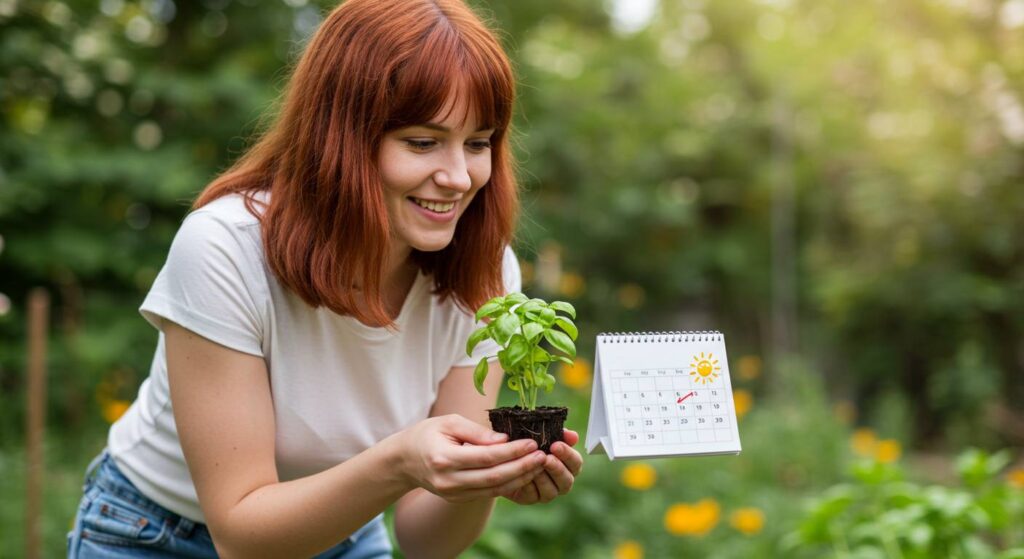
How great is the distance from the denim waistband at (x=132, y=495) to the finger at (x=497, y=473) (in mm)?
651

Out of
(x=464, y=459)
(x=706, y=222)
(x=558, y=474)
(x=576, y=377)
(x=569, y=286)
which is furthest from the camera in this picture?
(x=706, y=222)

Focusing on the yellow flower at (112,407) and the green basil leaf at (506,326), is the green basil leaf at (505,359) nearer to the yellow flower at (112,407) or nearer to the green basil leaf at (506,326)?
the green basil leaf at (506,326)

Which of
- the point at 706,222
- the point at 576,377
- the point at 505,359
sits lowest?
the point at 505,359

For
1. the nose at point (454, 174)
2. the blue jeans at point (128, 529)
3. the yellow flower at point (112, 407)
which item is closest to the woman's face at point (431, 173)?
the nose at point (454, 174)

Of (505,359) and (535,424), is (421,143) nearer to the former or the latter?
(505,359)

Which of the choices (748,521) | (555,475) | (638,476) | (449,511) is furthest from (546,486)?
(638,476)

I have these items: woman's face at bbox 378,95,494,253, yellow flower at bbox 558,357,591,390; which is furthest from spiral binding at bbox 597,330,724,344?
yellow flower at bbox 558,357,591,390

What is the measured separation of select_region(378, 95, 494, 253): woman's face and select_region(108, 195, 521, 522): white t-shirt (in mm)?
229

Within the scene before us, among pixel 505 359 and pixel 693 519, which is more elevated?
pixel 505 359

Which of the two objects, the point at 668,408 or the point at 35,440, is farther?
the point at 35,440

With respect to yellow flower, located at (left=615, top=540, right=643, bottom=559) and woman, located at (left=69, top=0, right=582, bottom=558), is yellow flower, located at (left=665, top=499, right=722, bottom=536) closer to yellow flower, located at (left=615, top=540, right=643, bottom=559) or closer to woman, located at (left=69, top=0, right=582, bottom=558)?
yellow flower, located at (left=615, top=540, right=643, bottom=559)

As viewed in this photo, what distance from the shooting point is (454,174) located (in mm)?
1673

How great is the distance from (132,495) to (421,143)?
34.2 inches

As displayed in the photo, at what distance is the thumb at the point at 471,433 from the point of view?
151cm
